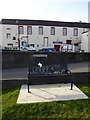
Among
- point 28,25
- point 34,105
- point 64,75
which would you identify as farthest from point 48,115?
point 28,25

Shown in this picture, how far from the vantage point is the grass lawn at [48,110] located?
21.8ft

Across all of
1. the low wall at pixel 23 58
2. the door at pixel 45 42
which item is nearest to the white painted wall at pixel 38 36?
the door at pixel 45 42

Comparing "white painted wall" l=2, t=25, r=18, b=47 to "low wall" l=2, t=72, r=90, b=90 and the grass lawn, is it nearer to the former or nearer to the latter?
"low wall" l=2, t=72, r=90, b=90

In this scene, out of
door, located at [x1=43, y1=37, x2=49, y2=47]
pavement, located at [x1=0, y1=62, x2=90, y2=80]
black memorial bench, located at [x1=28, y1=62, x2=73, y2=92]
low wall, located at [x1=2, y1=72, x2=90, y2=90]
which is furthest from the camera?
door, located at [x1=43, y1=37, x2=49, y2=47]

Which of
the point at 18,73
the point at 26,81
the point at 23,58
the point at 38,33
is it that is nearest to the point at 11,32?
the point at 38,33

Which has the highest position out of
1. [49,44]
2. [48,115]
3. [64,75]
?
[49,44]

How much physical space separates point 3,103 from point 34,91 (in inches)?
64.7

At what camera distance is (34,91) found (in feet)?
29.8

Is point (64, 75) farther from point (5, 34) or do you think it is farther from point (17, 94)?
point (5, 34)

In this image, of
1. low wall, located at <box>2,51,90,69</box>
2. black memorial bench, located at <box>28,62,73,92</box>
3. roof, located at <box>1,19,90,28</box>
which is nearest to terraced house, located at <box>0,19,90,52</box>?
roof, located at <box>1,19,90,28</box>

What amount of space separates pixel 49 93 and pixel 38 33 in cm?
3584

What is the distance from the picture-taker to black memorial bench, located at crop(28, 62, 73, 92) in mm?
9539

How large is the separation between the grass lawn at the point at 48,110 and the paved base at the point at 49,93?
414 mm

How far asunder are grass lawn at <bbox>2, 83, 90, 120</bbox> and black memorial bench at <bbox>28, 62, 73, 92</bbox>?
2.06 m
